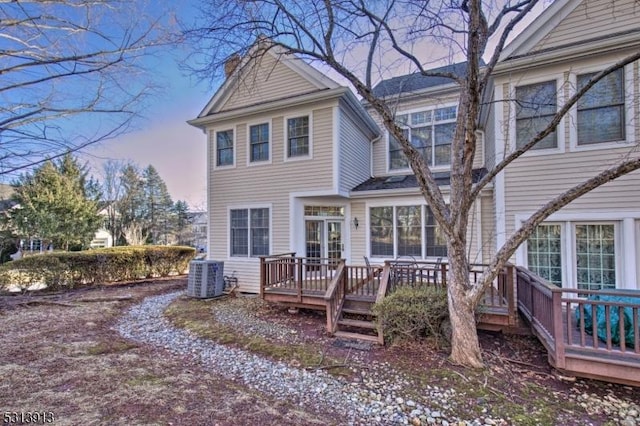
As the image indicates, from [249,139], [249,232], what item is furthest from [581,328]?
[249,139]

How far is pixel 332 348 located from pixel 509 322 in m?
3.05

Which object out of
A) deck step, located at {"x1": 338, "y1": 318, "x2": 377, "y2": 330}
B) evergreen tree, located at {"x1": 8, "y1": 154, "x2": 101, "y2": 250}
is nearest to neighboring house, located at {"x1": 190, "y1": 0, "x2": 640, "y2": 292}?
deck step, located at {"x1": 338, "y1": 318, "x2": 377, "y2": 330}

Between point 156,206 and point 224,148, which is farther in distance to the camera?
point 156,206

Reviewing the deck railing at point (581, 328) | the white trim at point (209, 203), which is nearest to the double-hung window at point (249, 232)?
the white trim at point (209, 203)

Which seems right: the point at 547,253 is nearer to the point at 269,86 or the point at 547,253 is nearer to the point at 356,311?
the point at 356,311

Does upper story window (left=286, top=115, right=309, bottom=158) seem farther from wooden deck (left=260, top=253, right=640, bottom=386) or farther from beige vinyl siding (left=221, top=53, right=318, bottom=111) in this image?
wooden deck (left=260, top=253, right=640, bottom=386)

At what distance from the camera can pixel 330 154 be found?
28.7 ft

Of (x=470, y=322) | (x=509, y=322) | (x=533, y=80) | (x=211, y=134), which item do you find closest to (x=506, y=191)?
(x=533, y=80)

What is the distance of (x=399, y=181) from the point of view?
1009 centimetres

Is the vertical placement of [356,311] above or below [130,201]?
below

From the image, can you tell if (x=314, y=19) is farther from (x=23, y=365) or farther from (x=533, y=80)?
(x=23, y=365)

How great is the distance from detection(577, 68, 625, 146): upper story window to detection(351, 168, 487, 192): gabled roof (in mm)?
2800

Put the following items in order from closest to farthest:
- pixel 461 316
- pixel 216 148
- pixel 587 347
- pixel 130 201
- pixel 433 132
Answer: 1. pixel 587 347
2. pixel 461 316
3. pixel 433 132
4. pixel 216 148
5. pixel 130 201

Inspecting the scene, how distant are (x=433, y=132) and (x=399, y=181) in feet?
7.00
